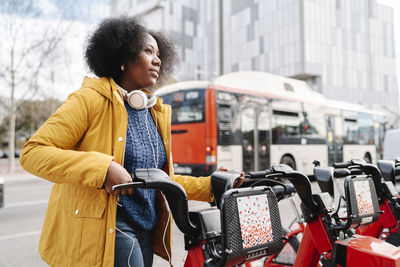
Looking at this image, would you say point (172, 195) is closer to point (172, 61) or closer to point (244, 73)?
point (172, 61)

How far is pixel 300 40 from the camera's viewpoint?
39250 millimetres

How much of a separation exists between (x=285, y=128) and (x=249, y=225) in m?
10.7

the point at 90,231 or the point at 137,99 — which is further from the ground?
the point at 137,99

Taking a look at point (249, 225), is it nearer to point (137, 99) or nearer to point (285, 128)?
point (137, 99)

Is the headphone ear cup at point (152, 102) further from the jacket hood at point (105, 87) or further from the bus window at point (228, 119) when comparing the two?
the bus window at point (228, 119)

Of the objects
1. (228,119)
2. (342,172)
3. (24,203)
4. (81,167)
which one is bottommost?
(24,203)

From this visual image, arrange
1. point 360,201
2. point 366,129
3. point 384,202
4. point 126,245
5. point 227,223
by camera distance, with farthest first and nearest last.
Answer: point 366,129 → point 384,202 → point 360,201 → point 126,245 → point 227,223

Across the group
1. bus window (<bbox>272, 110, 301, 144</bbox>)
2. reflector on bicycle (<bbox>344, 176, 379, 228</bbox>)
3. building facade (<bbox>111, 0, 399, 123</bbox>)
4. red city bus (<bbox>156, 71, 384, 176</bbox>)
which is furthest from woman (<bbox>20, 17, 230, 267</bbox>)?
building facade (<bbox>111, 0, 399, 123</bbox>)

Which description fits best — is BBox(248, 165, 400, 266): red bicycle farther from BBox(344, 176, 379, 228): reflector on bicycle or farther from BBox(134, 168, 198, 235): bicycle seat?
BBox(134, 168, 198, 235): bicycle seat

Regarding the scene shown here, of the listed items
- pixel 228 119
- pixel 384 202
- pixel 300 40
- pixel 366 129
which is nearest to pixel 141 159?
pixel 384 202

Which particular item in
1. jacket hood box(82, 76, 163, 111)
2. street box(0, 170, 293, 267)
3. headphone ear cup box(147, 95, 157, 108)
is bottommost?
street box(0, 170, 293, 267)

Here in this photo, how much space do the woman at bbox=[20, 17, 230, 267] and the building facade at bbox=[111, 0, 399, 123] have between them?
3478cm

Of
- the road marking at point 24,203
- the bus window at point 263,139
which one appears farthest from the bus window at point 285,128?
the road marking at point 24,203

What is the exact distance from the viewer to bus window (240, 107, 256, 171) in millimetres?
10438
